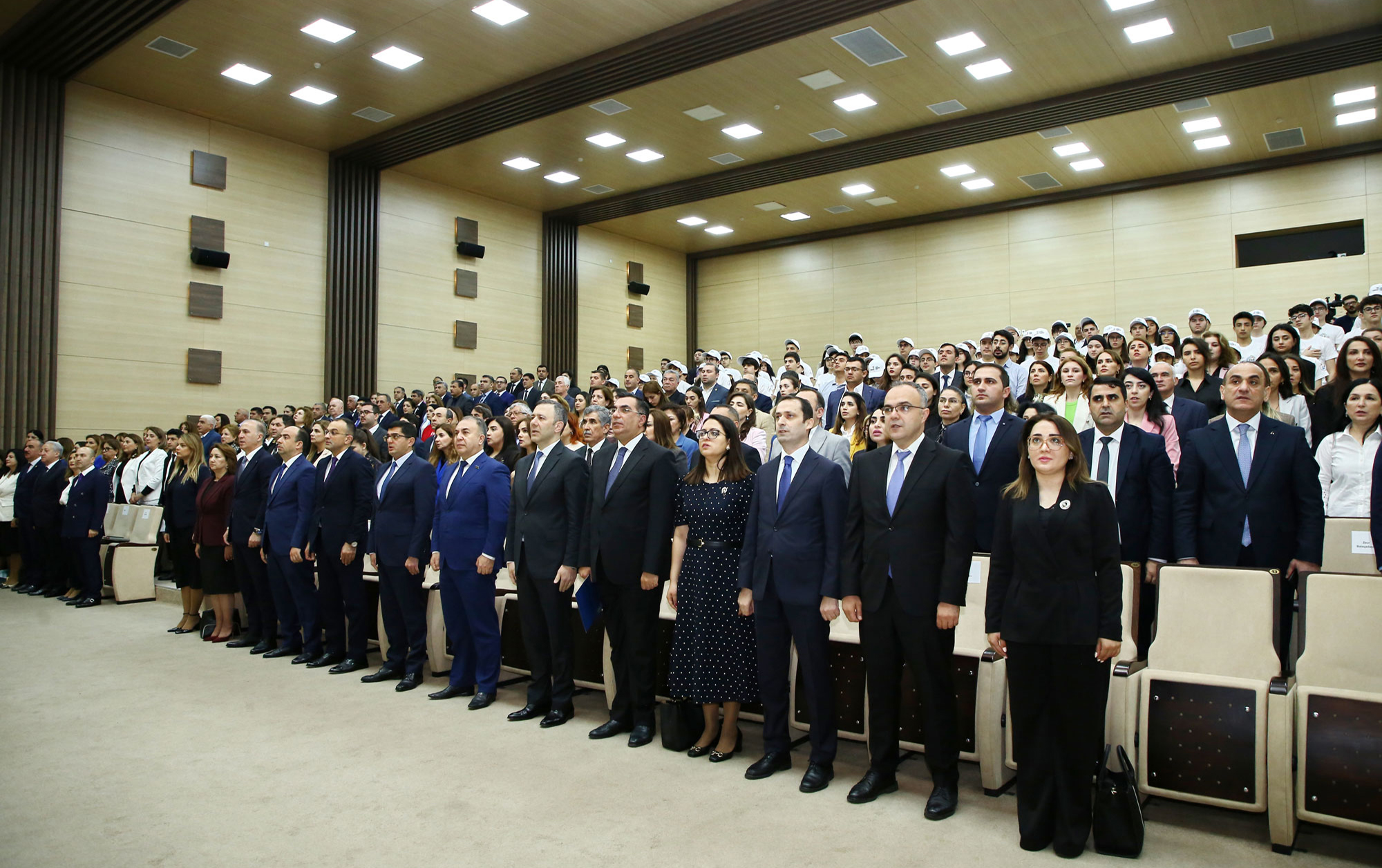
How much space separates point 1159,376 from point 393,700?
5.26 metres

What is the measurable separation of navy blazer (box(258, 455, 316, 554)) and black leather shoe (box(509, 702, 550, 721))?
225cm

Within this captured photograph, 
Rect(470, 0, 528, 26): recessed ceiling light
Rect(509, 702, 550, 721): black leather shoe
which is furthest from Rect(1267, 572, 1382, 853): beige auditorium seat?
Rect(470, 0, 528, 26): recessed ceiling light

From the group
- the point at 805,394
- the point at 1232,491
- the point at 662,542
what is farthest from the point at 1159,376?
the point at 662,542

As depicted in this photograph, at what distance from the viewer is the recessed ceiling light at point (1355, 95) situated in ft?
35.9

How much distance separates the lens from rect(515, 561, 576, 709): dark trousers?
468 cm

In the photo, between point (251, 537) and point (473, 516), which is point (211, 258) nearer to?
point (251, 537)

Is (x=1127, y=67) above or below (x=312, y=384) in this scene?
above

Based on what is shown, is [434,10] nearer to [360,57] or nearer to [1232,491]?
[360,57]

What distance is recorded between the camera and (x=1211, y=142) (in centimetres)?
1284

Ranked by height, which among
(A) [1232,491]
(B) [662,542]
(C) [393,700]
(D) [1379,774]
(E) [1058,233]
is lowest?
(C) [393,700]

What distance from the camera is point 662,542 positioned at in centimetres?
434

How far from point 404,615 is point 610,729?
1845 mm

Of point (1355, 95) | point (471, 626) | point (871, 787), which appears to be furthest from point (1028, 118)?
point (871, 787)

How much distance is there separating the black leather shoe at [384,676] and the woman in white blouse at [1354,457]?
17.1ft
